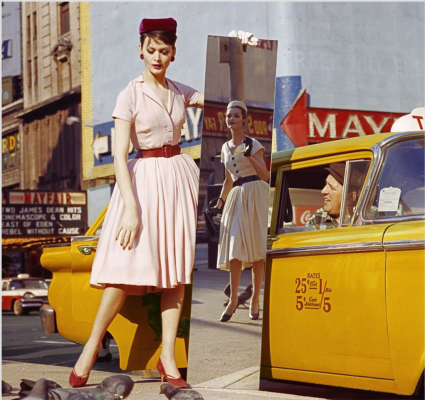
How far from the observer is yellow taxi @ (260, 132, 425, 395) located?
388 centimetres

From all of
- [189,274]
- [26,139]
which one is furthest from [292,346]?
[26,139]

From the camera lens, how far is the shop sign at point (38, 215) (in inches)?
1019

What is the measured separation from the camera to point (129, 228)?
3988 mm

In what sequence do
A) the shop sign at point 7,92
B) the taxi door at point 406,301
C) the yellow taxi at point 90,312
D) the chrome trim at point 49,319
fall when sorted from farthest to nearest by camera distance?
the shop sign at point 7,92 < the chrome trim at point 49,319 < the yellow taxi at point 90,312 < the taxi door at point 406,301

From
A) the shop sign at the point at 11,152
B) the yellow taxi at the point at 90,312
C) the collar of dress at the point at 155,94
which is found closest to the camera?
the collar of dress at the point at 155,94

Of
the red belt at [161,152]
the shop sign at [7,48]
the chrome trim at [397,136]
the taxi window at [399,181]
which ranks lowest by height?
the taxi window at [399,181]

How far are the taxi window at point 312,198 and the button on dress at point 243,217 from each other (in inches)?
20.0

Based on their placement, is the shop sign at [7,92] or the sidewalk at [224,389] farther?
the shop sign at [7,92]

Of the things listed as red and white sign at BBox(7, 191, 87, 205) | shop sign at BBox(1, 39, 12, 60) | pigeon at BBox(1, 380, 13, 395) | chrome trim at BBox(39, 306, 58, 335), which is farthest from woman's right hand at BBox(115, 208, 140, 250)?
shop sign at BBox(1, 39, 12, 60)

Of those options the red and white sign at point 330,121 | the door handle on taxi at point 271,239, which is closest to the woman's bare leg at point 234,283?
the door handle on taxi at point 271,239

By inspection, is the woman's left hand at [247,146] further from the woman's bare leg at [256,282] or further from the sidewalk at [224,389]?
the sidewalk at [224,389]

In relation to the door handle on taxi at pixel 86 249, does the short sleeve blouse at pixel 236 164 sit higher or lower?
higher

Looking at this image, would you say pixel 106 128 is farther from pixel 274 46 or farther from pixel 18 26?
pixel 274 46

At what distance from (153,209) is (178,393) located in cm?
96
